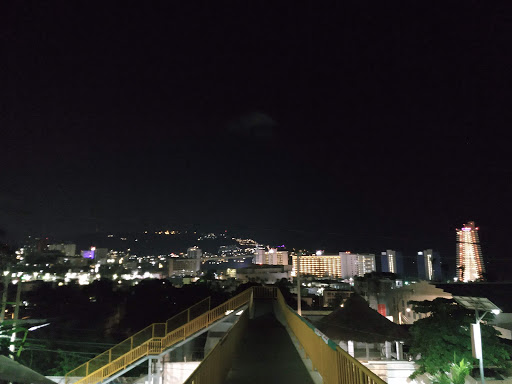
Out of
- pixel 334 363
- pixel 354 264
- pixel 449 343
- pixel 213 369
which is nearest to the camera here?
pixel 334 363

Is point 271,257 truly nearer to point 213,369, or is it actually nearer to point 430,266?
point 430,266

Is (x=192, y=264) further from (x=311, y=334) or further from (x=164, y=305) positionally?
(x=311, y=334)

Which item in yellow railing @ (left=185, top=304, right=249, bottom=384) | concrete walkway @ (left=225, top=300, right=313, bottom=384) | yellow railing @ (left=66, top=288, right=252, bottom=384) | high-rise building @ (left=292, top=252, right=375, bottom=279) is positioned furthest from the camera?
high-rise building @ (left=292, top=252, right=375, bottom=279)

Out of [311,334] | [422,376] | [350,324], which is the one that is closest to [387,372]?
[422,376]

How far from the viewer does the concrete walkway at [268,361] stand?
8031 millimetres

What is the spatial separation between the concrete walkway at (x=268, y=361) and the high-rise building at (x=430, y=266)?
106085 mm

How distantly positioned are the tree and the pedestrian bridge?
4.09 m

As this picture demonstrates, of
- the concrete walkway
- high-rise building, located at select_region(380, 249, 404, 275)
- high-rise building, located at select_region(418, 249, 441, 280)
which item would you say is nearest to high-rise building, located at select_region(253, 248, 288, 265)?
high-rise building, located at select_region(380, 249, 404, 275)

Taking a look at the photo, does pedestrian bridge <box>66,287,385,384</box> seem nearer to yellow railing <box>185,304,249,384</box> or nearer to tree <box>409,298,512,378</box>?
yellow railing <box>185,304,249,384</box>

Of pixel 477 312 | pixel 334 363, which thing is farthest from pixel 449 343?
pixel 334 363

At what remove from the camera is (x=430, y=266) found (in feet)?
379

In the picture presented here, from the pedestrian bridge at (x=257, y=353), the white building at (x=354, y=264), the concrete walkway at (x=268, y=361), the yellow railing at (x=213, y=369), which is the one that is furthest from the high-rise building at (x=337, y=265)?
the yellow railing at (x=213, y=369)

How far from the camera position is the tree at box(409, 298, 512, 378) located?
431 inches

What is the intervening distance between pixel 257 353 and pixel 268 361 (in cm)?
107
